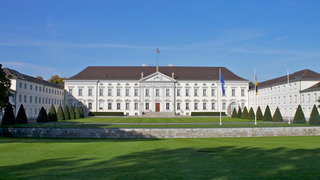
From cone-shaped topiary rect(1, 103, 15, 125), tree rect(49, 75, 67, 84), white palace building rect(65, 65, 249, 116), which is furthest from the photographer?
tree rect(49, 75, 67, 84)

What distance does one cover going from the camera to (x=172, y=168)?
32.4ft

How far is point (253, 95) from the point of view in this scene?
64.8 meters

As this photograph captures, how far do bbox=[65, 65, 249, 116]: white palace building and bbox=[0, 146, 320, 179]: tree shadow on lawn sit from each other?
2104 inches

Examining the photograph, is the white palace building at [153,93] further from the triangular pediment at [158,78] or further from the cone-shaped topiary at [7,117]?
the cone-shaped topiary at [7,117]

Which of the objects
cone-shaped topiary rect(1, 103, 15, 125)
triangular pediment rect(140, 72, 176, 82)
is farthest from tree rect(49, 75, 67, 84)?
cone-shaped topiary rect(1, 103, 15, 125)

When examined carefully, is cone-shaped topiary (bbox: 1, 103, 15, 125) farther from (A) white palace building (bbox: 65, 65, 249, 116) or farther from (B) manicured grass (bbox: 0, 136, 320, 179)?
(A) white palace building (bbox: 65, 65, 249, 116)

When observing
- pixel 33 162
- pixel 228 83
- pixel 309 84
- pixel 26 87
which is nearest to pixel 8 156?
pixel 33 162

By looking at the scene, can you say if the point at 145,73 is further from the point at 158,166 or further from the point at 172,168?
the point at 172,168

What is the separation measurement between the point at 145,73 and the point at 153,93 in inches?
238

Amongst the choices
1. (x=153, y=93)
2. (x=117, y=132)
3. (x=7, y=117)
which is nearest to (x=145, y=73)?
(x=153, y=93)

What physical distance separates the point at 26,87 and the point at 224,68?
46503 mm

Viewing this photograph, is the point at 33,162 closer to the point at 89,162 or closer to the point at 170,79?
the point at 89,162

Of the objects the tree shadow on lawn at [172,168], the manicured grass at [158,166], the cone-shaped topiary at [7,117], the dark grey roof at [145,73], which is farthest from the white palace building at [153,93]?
the tree shadow on lawn at [172,168]

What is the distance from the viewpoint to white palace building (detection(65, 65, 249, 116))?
A: 6544 centimetres
